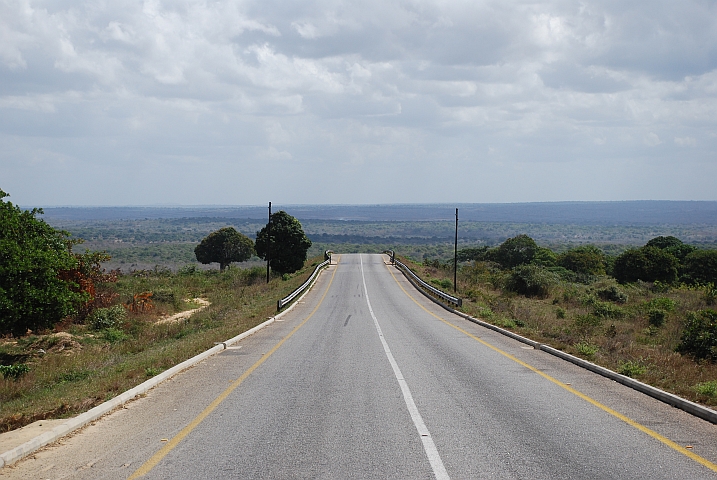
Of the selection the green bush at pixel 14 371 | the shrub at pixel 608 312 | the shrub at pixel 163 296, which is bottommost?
the shrub at pixel 608 312

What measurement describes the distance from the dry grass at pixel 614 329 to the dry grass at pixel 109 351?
1031cm

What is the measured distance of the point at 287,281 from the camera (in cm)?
5862

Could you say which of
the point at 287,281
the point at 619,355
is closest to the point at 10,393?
the point at 619,355

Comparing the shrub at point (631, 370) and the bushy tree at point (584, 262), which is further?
the bushy tree at point (584, 262)

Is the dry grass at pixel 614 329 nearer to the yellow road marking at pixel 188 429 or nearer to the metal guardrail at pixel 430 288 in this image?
the metal guardrail at pixel 430 288

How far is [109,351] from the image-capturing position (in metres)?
22.0

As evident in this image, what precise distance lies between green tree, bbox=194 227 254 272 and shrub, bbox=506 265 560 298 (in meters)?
50.6

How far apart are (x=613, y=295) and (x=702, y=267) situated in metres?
29.1

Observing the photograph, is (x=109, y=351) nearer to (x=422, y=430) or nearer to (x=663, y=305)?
(x=422, y=430)

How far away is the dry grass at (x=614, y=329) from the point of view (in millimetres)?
12656

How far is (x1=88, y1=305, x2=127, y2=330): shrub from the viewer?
1128 inches

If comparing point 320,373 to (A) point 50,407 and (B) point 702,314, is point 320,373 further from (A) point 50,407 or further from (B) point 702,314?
(B) point 702,314

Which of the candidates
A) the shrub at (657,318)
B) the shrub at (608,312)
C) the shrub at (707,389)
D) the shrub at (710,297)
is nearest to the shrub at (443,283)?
the shrub at (608,312)

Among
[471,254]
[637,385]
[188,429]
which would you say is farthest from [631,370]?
[471,254]
